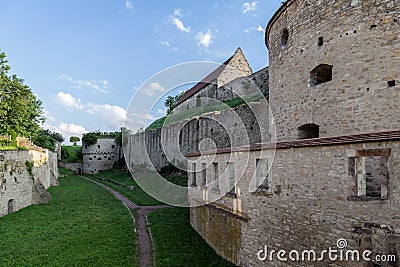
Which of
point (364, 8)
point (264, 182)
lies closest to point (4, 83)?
point (264, 182)

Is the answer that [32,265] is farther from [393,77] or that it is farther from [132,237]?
[393,77]

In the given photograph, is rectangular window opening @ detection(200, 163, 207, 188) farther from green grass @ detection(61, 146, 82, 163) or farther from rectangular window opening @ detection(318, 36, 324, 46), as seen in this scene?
green grass @ detection(61, 146, 82, 163)

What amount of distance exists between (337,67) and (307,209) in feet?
14.5

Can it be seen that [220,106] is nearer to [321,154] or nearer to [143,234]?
[143,234]

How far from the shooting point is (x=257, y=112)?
50.4ft

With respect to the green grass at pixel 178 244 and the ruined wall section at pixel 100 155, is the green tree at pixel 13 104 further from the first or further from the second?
the ruined wall section at pixel 100 155

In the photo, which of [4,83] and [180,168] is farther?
[180,168]

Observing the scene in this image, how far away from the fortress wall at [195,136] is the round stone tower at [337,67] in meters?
5.51

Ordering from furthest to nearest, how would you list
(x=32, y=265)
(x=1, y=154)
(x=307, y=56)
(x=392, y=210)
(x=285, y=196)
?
(x=1, y=154)
(x=307, y=56)
(x=32, y=265)
(x=285, y=196)
(x=392, y=210)

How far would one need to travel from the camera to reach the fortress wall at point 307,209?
439 cm

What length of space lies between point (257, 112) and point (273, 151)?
9235mm

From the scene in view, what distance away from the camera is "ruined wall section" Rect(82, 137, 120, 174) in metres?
42.9

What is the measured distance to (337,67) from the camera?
782cm

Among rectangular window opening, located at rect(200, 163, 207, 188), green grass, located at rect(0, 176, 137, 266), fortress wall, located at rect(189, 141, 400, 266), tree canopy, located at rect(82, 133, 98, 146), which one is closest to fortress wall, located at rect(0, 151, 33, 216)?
green grass, located at rect(0, 176, 137, 266)
